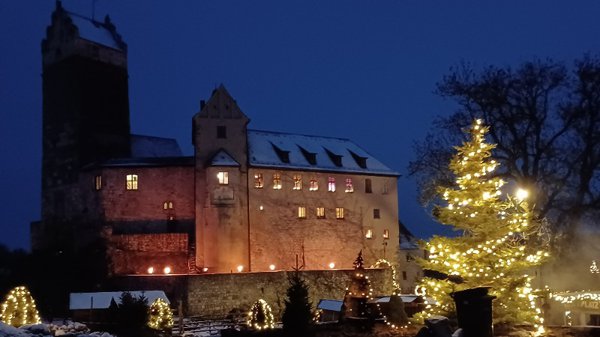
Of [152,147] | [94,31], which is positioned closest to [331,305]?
[152,147]

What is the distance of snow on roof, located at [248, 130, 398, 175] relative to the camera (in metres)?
53.8

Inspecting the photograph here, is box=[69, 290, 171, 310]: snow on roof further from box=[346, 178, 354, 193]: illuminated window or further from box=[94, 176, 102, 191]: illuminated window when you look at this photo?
box=[346, 178, 354, 193]: illuminated window

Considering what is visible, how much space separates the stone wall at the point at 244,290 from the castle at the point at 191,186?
4.47 metres

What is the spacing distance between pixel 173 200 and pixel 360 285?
3245cm

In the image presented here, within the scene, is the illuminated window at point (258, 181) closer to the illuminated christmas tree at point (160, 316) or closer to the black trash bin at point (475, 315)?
the illuminated christmas tree at point (160, 316)

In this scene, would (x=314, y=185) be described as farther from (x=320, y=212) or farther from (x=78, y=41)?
(x=78, y=41)

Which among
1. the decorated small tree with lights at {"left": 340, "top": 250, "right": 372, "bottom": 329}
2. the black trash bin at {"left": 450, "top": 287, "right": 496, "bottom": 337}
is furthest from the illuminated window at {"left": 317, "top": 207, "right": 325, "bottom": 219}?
the black trash bin at {"left": 450, "top": 287, "right": 496, "bottom": 337}

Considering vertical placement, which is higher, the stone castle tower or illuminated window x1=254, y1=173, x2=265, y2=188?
the stone castle tower

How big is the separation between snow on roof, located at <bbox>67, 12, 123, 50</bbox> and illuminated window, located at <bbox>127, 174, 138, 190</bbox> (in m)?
15.3

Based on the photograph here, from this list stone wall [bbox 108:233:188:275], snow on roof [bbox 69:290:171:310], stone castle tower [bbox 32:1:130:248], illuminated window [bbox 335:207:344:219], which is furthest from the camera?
stone castle tower [bbox 32:1:130:248]

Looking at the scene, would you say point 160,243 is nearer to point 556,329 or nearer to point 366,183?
point 366,183

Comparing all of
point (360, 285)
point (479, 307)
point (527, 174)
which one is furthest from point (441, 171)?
point (479, 307)

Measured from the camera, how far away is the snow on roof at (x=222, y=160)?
4919cm

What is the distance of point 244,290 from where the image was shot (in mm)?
44469
